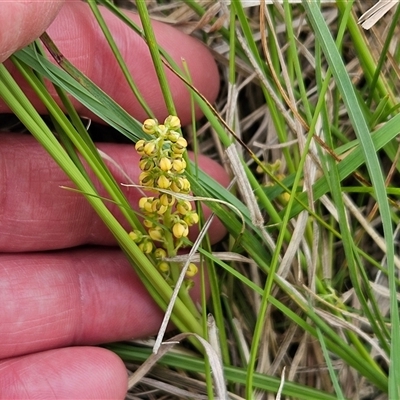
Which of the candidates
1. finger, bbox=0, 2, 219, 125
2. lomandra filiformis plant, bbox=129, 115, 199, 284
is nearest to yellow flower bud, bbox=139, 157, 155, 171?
lomandra filiformis plant, bbox=129, 115, 199, 284

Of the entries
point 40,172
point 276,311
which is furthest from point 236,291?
point 40,172

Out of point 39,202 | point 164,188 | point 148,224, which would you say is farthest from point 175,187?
point 39,202

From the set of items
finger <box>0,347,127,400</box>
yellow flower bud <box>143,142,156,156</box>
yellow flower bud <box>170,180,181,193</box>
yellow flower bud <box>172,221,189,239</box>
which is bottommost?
finger <box>0,347,127,400</box>

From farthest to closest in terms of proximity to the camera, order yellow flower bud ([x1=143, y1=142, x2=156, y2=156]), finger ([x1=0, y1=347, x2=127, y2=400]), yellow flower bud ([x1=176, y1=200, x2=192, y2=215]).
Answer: finger ([x1=0, y1=347, x2=127, y2=400]) < yellow flower bud ([x1=176, y1=200, x2=192, y2=215]) < yellow flower bud ([x1=143, y1=142, x2=156, y2=156])

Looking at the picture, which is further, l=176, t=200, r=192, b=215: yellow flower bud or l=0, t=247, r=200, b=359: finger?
l=0, t=247, r=200, b=359: finger

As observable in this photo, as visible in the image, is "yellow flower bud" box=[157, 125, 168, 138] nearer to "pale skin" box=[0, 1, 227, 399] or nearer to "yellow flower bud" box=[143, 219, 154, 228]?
"yellow flower bud" box=[143, 219, 154, 228]

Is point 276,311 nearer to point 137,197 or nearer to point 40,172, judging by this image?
point 137,197

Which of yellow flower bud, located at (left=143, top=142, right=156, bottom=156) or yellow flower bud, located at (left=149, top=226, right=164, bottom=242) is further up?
yellow flower bud, located at (left=143, top=142, right=156, bottom=156)

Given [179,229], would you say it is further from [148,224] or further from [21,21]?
[21,21]
